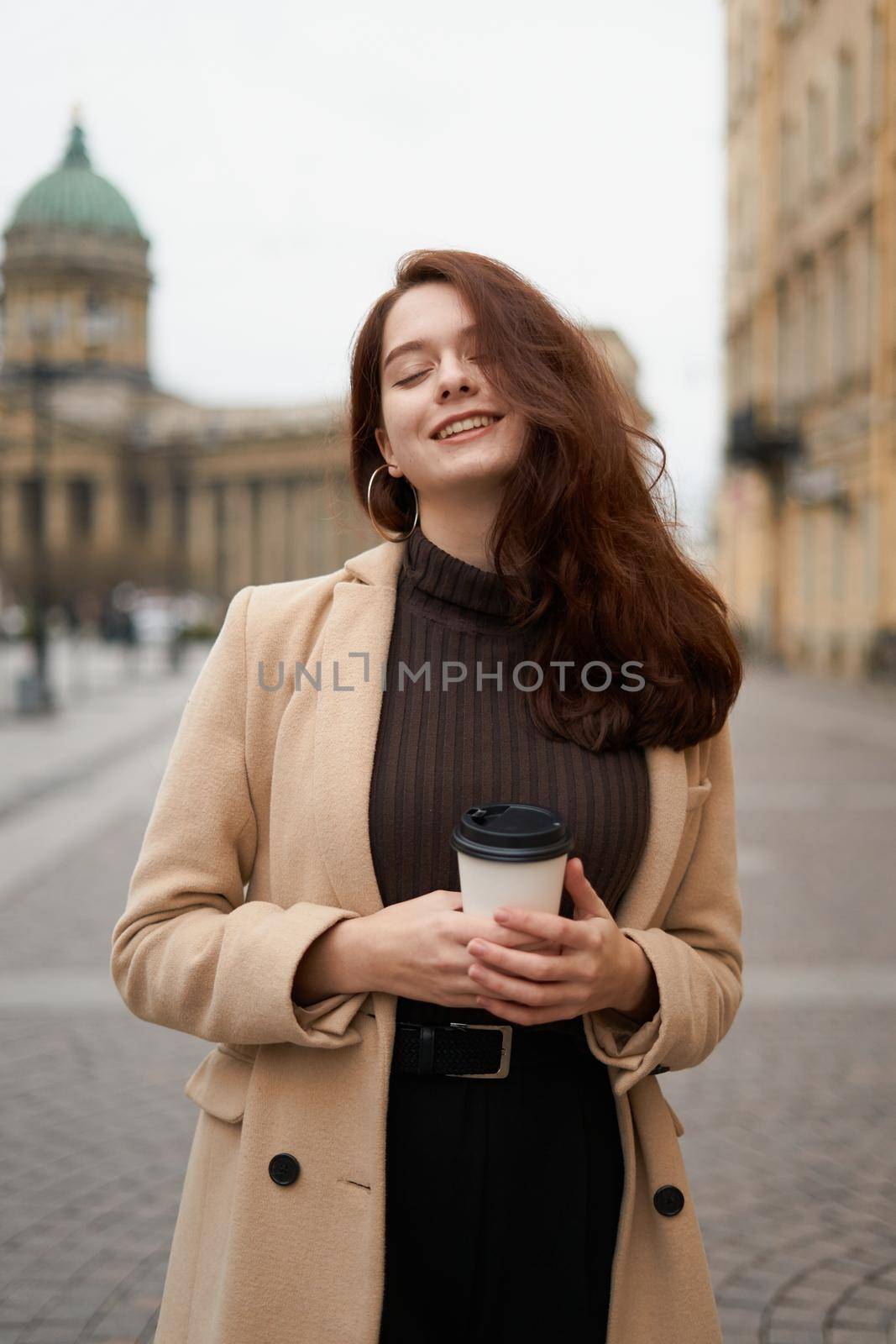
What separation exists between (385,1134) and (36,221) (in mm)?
38970

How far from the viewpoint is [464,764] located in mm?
1812

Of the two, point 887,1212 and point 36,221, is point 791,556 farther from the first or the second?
point 887,1212

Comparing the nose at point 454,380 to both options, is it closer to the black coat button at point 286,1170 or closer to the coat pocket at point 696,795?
the coat pocket at point 696,795

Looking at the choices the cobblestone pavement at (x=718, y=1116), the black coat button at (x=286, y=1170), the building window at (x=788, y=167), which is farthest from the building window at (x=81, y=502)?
the black coat button at (x=286, y=1170)

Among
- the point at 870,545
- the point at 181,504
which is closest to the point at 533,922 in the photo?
the point at 870,545

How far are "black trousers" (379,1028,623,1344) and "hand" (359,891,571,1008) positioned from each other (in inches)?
6.9

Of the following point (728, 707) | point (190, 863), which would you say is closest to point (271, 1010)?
point (190, 863)

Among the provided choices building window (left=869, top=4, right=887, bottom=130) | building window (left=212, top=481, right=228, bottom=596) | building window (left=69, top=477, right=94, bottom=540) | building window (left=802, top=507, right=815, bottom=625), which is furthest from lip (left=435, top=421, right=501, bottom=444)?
building window (left=69, top=477, right=94, bottom=540)

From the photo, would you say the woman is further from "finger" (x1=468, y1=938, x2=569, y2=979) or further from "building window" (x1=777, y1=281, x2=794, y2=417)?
"building window" (x1=777, y1=281, x2=794, y2=417)

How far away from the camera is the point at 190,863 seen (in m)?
1.78

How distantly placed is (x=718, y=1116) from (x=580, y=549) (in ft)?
11.1

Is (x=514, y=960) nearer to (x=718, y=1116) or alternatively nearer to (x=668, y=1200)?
(x=668, y=1200)

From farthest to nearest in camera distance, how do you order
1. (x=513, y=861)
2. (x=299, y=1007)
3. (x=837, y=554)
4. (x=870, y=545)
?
1. (x=837, y=554)
2. (x=870, y=545)
3. (x=299, y=1007)
4. (x=513, y=861)

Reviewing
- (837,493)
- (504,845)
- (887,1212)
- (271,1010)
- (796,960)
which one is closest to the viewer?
(504,845)
